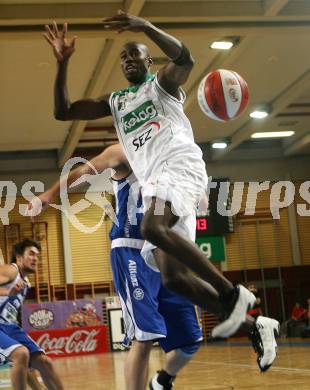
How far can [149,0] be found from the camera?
1209 cm

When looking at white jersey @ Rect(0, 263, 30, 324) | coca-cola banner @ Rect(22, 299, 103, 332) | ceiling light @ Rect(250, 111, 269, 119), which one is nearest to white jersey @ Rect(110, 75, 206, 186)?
white jersey @ Rect(0, 263, 30, 324)

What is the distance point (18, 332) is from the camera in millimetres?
6516

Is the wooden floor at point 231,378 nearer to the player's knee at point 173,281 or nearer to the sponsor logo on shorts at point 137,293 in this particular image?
the sponsor logo on shorts at point 137,293

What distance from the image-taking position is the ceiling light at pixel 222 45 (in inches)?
554

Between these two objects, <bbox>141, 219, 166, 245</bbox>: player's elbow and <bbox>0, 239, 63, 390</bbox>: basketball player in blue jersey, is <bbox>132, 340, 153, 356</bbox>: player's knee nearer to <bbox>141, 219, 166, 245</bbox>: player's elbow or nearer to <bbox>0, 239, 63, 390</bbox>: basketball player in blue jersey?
<bbox>141, 219, 166, 245</bbox>: player's elbow

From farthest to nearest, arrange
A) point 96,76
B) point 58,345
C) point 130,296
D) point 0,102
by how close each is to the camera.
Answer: point 58,345 → point 0,102 → point 96,76 → point 130,296

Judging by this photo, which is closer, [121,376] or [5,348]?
[5,348]

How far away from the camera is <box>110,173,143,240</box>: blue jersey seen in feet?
15.9

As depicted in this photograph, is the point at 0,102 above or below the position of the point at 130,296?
above

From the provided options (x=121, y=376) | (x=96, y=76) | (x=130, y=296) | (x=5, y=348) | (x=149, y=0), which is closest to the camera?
(x=130, y=296)

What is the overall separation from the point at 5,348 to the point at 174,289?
2705 mm

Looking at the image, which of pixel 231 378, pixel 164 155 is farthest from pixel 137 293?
pixel 231 378

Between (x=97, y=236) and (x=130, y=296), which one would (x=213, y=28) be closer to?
(x=130, y=296)

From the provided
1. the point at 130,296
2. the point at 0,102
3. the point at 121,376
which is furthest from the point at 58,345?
the point at 130,296
